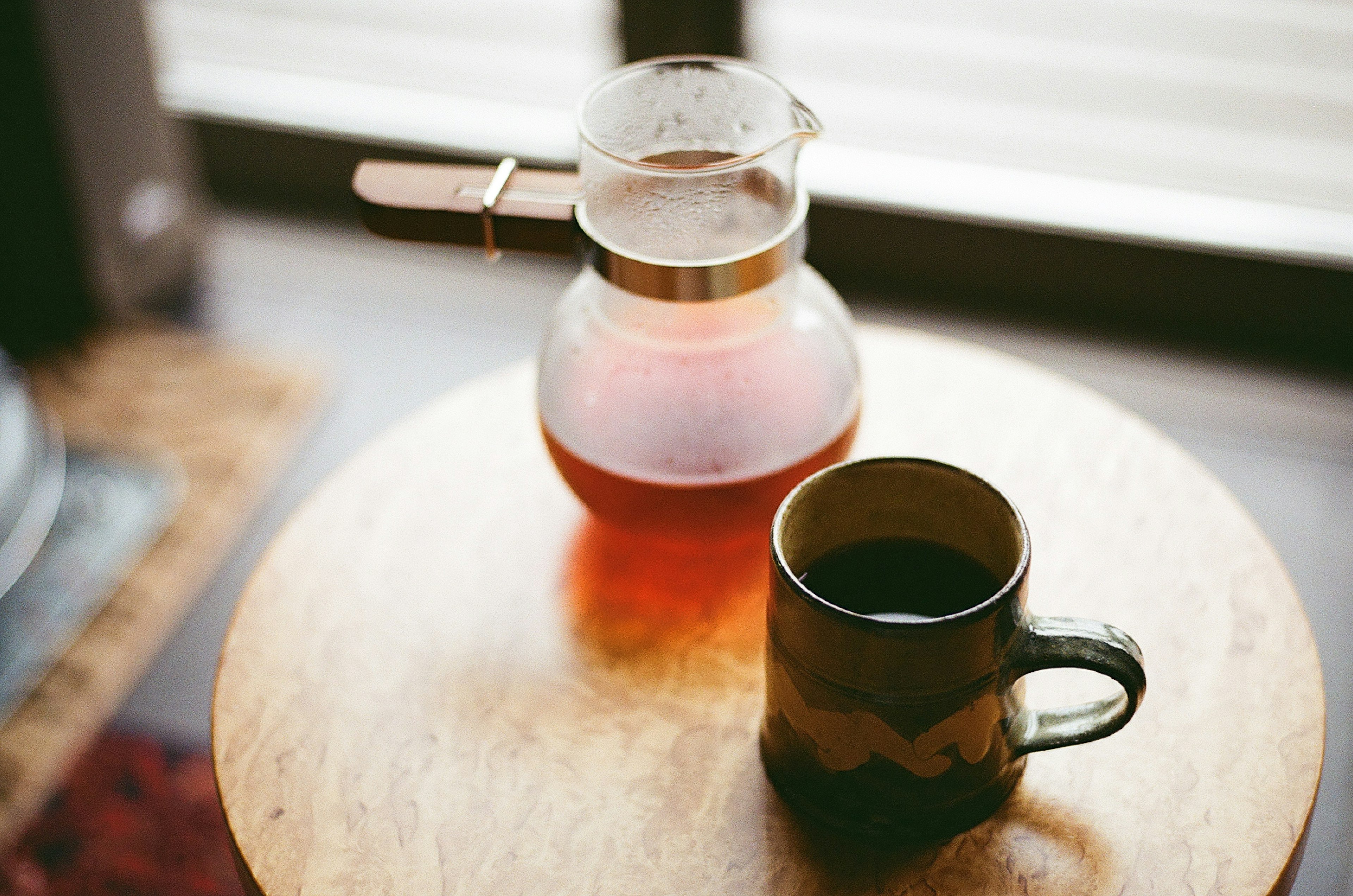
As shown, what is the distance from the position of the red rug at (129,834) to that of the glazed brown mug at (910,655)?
758 mm

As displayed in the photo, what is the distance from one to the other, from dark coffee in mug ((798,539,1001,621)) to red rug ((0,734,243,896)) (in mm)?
758

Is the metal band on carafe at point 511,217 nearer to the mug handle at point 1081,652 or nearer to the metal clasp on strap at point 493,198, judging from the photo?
the metal clasp on strap at point 493,198

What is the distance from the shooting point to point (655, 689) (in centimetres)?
70

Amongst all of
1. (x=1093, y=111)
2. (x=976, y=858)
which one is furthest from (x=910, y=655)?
(x=1093, y=111)

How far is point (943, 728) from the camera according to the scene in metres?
0.56

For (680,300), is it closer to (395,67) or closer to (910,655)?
(910,655)

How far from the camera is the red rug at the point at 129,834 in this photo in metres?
1.17

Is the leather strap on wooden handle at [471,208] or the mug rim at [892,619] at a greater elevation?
the leather strap on wooden handle at [471,208]

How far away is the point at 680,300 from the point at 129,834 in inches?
33.8

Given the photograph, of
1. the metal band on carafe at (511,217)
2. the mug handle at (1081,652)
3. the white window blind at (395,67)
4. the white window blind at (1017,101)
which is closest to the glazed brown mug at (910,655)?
the mug handle at (1081,652)

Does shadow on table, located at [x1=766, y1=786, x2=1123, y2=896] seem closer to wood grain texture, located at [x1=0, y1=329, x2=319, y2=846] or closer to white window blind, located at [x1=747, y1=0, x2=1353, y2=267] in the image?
wood grain texture, located at [x1=0, y1=329, x2=319, y2=846]

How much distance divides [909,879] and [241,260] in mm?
1588

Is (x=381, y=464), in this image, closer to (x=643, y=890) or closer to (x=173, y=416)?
(x=643, y=890)

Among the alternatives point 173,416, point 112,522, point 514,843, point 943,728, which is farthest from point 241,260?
point 943,728
